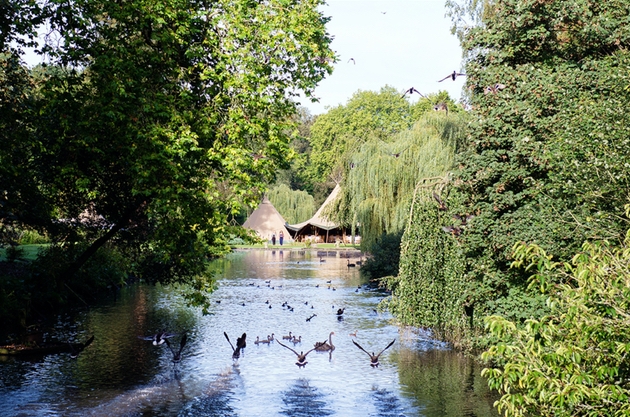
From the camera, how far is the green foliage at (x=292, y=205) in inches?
3113

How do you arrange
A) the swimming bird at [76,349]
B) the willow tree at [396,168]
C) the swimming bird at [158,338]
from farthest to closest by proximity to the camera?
the willow tree at [396,168]
the swimming bird at [158,338]
the swimming bird at [76,349]

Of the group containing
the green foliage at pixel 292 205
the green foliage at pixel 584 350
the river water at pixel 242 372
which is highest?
the green foliage at pixel 292 205

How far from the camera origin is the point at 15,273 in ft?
84.2

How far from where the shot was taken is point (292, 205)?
261 feet

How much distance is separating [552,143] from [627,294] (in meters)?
6.40

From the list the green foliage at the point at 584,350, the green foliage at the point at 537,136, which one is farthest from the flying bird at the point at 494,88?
the green foliage at the point at 584,350

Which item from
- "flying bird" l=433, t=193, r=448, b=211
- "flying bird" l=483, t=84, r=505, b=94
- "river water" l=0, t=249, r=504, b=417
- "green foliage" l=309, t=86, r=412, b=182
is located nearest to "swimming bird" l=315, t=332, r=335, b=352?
Answer: "river water" l=0, t=249, r=504, b=417

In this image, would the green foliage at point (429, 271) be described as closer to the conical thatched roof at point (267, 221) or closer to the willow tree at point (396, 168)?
the willow tree at point (396, 168)

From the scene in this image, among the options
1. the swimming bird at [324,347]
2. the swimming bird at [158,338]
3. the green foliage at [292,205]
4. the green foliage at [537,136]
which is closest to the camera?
the green foliage at [537,136]

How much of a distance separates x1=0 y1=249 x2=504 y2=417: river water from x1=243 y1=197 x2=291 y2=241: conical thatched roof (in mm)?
46780

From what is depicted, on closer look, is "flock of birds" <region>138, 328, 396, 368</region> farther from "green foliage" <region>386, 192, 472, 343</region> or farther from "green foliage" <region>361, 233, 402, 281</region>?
"green foliage" <region>361, 233, 402, 281</region>

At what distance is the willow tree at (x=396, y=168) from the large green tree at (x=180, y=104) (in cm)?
1501

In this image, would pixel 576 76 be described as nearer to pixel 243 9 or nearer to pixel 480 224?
pixel 480 224

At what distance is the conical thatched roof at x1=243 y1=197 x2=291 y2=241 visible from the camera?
76.0 meters
